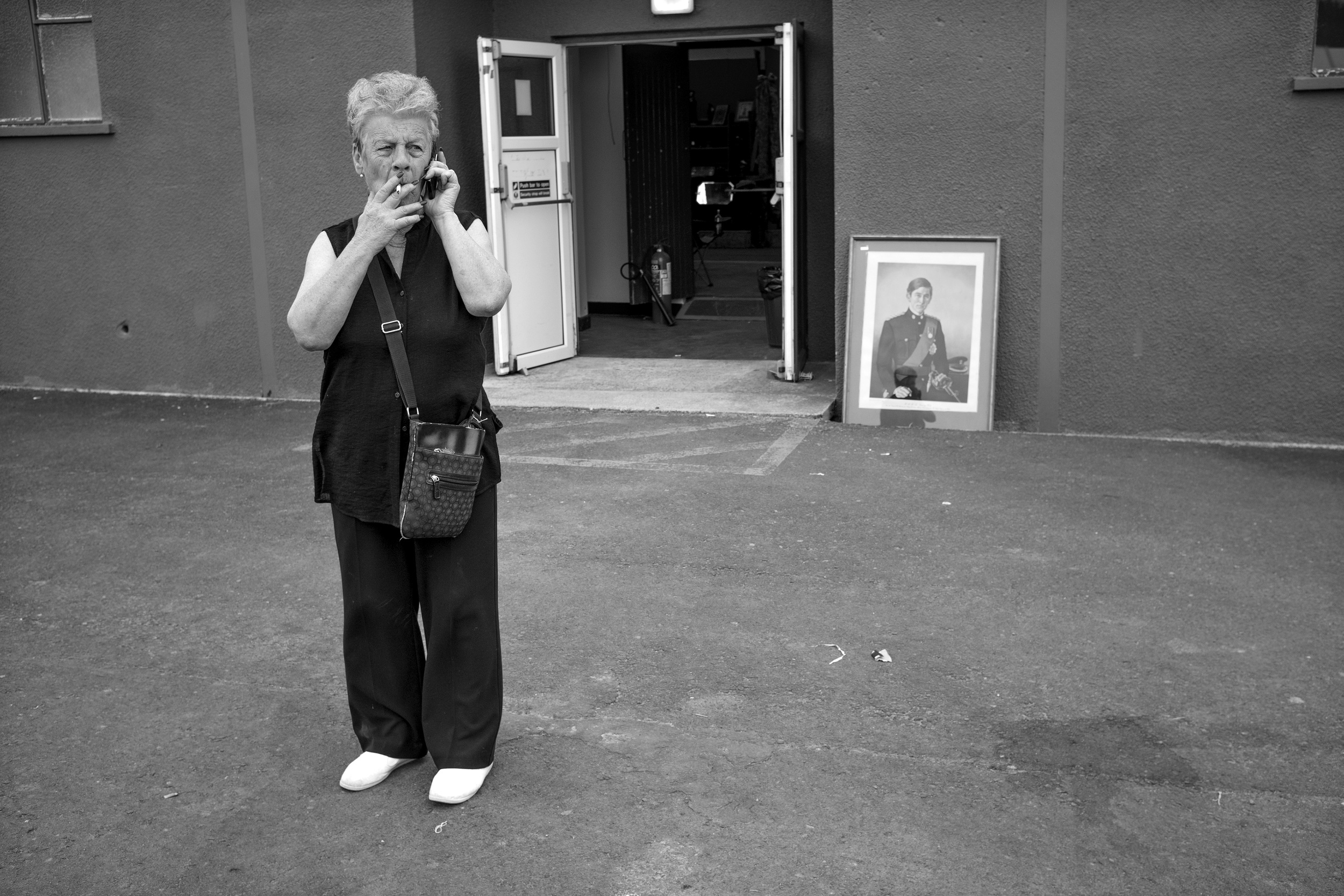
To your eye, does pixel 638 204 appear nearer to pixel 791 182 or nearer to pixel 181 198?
pixel 791 182

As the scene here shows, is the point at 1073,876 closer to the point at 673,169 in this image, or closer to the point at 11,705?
the point at 11,705

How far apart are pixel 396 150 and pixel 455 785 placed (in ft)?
5.30

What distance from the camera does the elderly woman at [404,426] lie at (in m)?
3.32

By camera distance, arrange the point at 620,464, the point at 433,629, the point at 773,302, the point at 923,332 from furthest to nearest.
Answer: the point at 773,302
the point at 923,332
the point at 620,464
the point at 433,629

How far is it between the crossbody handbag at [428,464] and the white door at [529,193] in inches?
232

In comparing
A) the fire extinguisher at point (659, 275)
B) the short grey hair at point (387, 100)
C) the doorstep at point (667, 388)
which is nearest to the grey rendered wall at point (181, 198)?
the doorstep at point (667, 388)

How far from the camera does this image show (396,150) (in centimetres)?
333

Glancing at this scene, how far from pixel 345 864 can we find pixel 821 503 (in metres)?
3.57

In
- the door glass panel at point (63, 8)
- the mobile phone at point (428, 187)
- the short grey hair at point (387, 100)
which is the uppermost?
the door glass panel at point (63, 8)

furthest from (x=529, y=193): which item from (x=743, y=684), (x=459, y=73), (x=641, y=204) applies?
(x=743, y=684)

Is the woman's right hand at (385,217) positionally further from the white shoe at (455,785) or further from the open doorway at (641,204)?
the open doorway at (641,204)

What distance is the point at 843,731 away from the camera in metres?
4.06

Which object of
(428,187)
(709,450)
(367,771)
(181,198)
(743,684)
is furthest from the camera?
(181,198)

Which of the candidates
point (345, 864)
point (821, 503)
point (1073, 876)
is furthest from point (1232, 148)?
point (345, 864)
